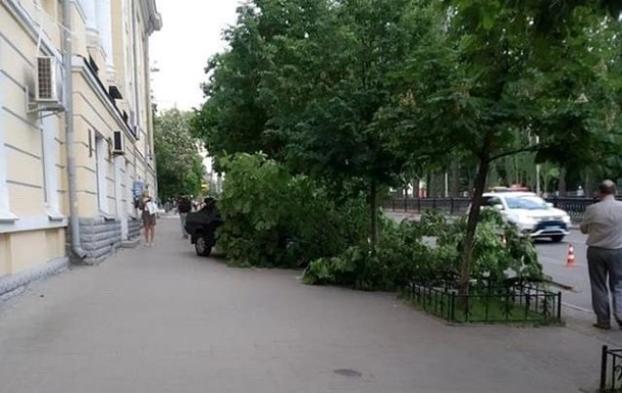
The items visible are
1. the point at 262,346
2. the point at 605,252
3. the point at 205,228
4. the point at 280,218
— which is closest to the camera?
the point at 262,346

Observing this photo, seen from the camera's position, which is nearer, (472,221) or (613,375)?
(613,375)

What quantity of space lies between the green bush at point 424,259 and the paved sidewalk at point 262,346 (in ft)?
3.11

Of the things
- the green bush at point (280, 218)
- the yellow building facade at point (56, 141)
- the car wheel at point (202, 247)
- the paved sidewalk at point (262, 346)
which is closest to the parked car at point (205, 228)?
the car wheel at point (202, 247)

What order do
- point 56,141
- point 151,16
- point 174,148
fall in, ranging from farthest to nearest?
point 174,148
point 151,16
point 56,141

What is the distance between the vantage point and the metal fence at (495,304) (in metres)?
8.70

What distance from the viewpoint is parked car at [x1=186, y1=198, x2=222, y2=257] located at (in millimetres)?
17297

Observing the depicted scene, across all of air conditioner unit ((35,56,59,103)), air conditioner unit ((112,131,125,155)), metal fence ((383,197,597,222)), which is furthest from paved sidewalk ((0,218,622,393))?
air conditioner unit ((112,131,125,155))

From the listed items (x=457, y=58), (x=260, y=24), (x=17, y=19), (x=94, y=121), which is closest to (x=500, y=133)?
(x=457, y=58)

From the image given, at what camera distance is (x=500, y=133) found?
868 cm

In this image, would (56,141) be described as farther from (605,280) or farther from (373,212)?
(605,280)

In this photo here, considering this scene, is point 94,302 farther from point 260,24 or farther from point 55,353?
point 260,24

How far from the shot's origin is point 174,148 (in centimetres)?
6438

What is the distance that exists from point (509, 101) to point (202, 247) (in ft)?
35.4

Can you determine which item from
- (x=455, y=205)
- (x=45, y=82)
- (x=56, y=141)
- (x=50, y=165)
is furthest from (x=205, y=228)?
(x=455, y=205)
